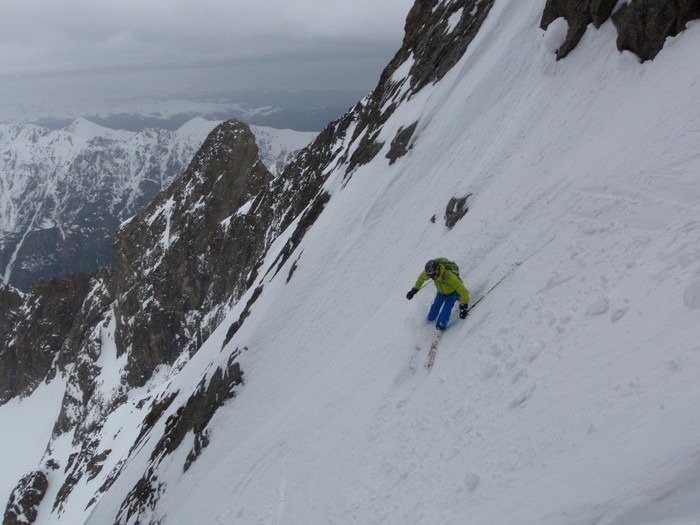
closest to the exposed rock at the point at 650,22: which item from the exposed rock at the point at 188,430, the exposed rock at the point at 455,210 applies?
the exposed rock at the point at 455,210

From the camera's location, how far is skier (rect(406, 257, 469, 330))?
31.4 ft

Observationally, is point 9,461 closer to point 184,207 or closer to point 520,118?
point 184,207

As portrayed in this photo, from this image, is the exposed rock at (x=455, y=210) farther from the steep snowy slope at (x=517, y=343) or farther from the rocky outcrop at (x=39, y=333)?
the rocky outcrop at (x=39, y=333)

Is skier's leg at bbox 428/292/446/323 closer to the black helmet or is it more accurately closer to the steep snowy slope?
the steep snowy slope

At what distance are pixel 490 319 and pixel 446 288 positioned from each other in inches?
52.6

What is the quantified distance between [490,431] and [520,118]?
10703mm

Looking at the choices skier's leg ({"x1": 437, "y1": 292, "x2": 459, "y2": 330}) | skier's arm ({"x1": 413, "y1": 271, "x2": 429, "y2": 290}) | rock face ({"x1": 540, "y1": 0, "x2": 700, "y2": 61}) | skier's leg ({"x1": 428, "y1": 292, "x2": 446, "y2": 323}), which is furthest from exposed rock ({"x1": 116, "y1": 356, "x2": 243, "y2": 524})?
rock face ({"x1": 540, "y1": 0, "x2": 700, "y2": 61})

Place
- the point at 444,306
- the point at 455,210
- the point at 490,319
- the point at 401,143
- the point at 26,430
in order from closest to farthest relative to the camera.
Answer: the point at 490,319, the point at 444,306, the point at 455,210, the point at 401,143, the point at 26,430

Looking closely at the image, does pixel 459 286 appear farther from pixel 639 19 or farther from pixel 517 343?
pixel 639 19

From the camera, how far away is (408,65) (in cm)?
3048

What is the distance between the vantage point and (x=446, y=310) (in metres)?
9.95

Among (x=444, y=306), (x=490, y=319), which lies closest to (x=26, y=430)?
(x=444, y=306)

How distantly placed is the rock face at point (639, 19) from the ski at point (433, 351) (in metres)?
8.08

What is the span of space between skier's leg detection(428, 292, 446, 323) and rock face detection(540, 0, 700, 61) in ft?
24.1
